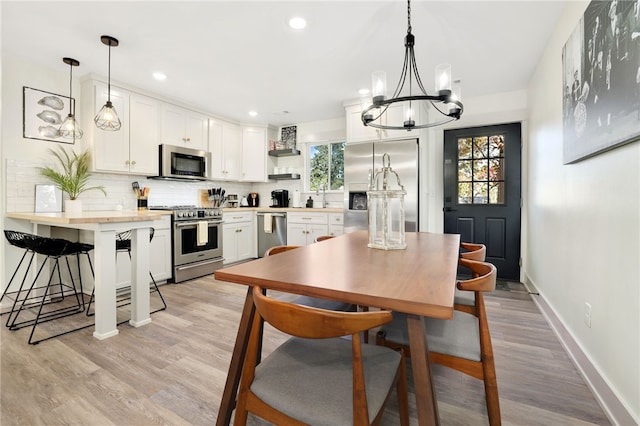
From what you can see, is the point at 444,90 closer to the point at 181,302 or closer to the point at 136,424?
the point at 136,424

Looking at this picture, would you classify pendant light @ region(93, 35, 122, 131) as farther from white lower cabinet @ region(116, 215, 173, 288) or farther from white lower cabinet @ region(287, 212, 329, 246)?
white lower cabinet @ region(287, 212, 329, 246)

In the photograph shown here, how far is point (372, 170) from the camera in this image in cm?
379

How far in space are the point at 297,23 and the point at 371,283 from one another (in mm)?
2256

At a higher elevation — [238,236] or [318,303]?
[238,236]

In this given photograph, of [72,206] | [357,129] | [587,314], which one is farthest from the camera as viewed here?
[357,129]

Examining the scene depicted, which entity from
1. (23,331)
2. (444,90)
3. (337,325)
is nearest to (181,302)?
(23,331)

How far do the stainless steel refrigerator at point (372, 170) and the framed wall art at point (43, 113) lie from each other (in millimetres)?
3379

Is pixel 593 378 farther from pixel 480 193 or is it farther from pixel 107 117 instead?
pixel 107 117

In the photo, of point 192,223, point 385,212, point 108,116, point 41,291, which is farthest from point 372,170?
point 41,291

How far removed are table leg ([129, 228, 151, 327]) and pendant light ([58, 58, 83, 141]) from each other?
4.50 feet

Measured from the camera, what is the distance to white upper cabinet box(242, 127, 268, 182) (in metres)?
5.20

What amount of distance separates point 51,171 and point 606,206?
14.9ft

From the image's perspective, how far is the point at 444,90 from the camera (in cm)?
175

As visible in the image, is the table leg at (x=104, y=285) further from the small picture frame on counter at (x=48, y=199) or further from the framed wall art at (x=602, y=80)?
the framed wall art at (x=602, y=80)
